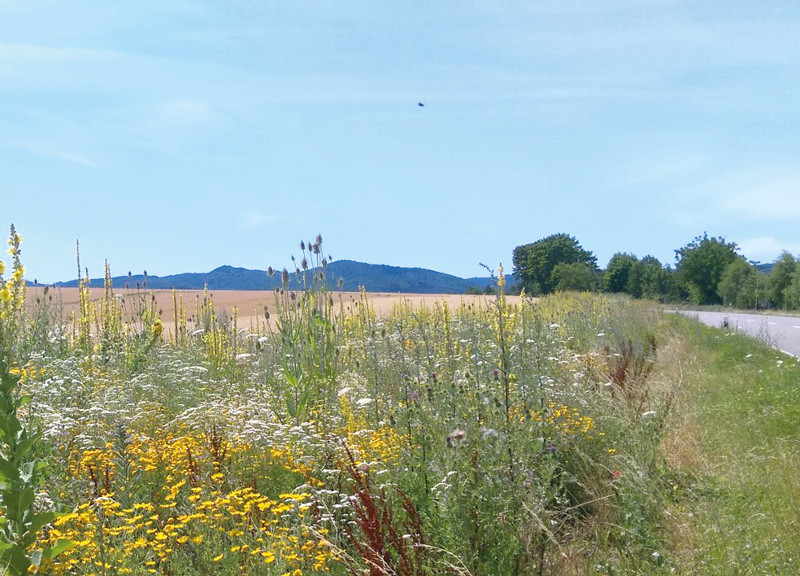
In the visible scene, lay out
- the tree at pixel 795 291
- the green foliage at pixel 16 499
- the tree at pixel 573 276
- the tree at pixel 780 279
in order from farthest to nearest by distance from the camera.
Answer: the tree at pixel 573 276
the tree at pixel 780 279
the tree at pixel 795 291
the green foliage at pixel 16 499

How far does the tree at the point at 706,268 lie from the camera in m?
77.6

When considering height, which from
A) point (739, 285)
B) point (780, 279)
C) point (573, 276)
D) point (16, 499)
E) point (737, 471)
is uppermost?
point (573, 276)

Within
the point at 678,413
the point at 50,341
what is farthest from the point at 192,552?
the point at 50,341

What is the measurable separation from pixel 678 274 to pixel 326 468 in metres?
84.7

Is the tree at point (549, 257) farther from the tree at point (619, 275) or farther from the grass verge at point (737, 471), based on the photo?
the grass verge at point (737, 471)

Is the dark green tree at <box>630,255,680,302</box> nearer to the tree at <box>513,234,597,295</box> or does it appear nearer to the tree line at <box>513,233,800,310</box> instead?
the tree line at <box>513,233,800,310</box>

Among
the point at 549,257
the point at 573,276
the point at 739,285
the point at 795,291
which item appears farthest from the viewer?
the point at 549,257

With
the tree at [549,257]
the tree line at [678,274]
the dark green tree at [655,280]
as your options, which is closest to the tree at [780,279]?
the tree line at [678,274]

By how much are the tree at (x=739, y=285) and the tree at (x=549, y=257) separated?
17.8m

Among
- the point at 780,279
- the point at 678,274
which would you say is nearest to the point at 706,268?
the point at 678,274

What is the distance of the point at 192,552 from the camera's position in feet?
12.2

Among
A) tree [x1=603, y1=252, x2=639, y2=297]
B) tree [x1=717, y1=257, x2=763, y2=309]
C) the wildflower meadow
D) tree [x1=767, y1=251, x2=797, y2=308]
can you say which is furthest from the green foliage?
tree [x1=603, y1=252, x2=639, y2=297]

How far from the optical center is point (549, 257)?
87312mm

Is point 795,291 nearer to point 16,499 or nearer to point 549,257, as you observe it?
point 549,257
